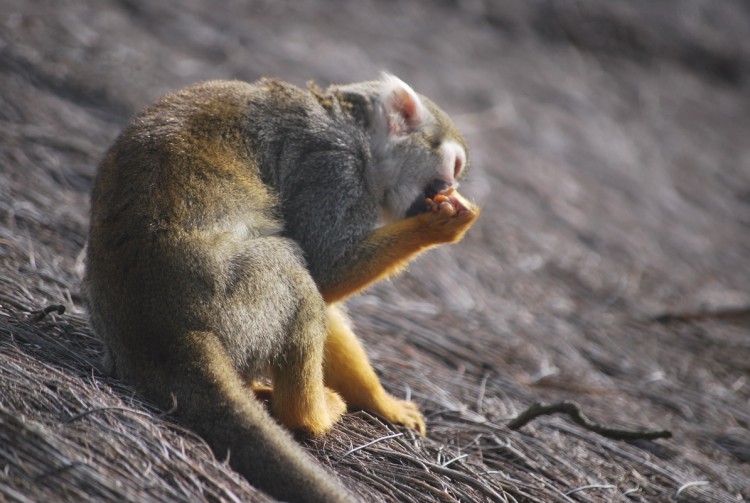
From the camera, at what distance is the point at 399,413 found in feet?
13.1

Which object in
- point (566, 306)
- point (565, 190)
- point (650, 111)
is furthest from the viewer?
point (650, 111)

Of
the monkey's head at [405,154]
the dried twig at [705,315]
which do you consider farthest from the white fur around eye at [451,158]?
the dried twig at [705,315]

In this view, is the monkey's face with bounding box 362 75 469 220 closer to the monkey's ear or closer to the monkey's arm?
the monkey's ear

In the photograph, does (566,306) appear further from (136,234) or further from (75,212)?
(136,234)

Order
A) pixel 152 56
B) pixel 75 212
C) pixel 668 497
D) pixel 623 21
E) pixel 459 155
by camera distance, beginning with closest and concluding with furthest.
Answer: pixel 668 497 < pixel 459 155 < pixel 75 212 < pixel 152 56 < pixel 623 21

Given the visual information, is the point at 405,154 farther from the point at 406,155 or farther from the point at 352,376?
the point at 352,376

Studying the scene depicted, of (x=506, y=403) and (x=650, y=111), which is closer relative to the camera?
(x=506, y=403)

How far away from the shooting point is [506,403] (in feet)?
15.7

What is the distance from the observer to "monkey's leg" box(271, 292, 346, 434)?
10.9 ft

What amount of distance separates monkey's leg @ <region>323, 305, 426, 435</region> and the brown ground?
0.12m

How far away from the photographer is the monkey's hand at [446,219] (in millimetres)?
3779

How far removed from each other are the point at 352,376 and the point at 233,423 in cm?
113

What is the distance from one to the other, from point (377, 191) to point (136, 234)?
1.50 m

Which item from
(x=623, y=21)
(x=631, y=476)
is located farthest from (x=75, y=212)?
(x=623, y=21)
